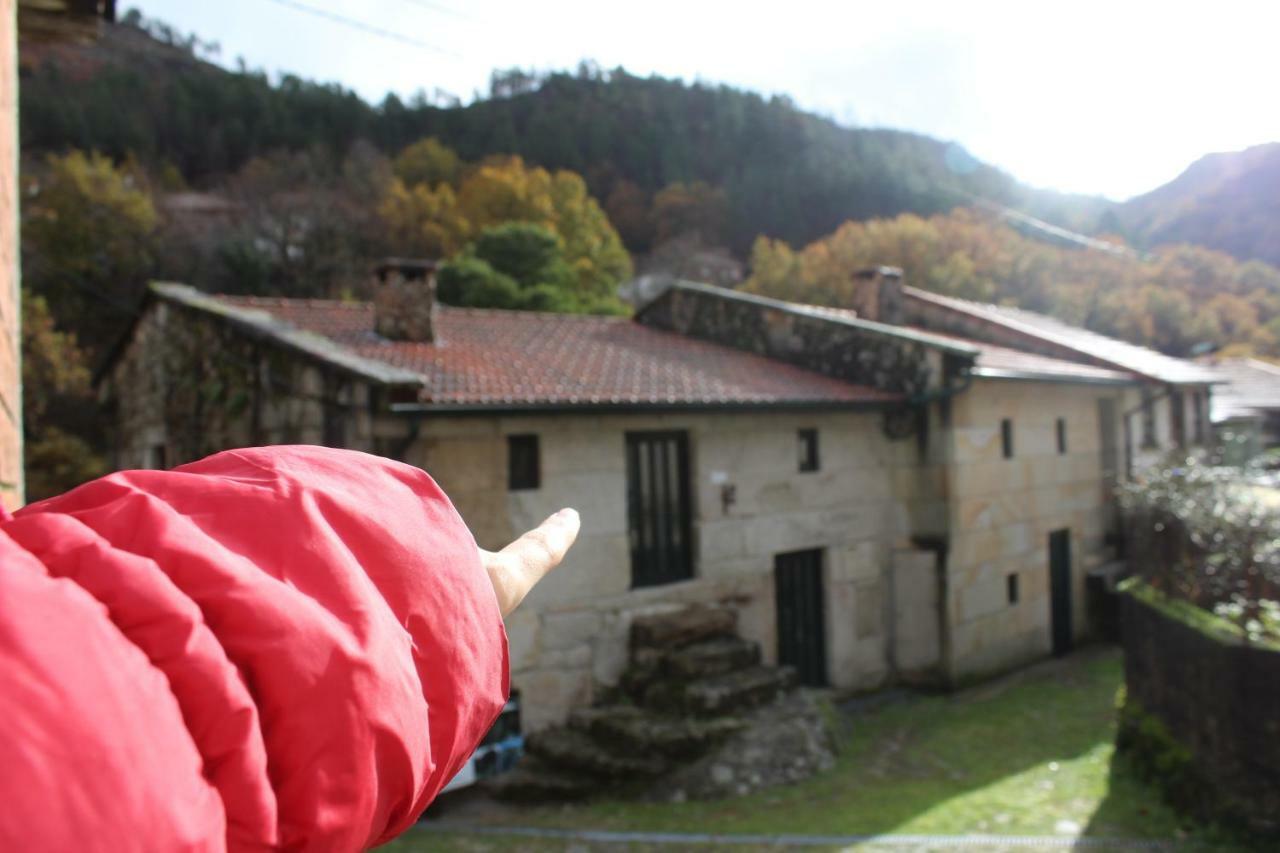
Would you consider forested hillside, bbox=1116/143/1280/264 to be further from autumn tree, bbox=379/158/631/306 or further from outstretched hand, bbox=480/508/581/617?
autumn tree, bbox=379/158/631/306

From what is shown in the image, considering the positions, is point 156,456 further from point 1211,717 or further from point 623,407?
point 1211,717

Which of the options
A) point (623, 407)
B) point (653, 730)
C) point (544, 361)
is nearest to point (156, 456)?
point (544, 361)

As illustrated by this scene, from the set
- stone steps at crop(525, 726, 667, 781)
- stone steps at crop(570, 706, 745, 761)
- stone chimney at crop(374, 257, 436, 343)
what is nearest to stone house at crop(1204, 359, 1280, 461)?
stone steps at crop(570, 706, 745, 761)

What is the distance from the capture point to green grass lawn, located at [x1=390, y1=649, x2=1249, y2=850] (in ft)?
22.7

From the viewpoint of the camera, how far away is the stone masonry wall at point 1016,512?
11.9 m

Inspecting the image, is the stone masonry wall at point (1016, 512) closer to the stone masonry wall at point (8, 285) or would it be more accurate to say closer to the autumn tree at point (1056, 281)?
the stone masonry wall at point (8, 285)

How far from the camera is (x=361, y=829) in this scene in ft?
2.44

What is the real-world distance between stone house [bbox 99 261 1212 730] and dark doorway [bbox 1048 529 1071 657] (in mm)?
47

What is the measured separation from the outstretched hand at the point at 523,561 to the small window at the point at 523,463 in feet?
25.6

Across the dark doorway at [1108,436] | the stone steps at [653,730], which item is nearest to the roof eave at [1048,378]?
the dark doorway at [1108,436]

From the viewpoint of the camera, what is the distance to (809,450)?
443 inches

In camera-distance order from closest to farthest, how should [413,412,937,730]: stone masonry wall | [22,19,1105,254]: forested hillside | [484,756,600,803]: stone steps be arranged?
[484,756,600,803]: stone steps < [413,412,937,730]: stone masonry wall < [22,19,1105,254]: forested hillside

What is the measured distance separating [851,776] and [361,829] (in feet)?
28.4

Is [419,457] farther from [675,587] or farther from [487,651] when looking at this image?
[487,651]
